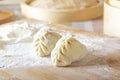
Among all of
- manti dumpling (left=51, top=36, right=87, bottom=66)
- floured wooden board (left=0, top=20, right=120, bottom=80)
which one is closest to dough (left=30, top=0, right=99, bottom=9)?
floured wooden board (left=0, top=20, right=120, bottom=80)

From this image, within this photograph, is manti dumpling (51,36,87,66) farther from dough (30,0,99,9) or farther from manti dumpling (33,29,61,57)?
dough (30,0,99,9)

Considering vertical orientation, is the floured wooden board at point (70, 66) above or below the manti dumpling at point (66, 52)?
below

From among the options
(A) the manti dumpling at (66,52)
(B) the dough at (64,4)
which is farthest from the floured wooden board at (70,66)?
(B) the dough at (64,4)

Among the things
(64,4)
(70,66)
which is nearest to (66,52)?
(70,66)

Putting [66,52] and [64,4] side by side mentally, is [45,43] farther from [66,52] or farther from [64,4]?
[64,4]

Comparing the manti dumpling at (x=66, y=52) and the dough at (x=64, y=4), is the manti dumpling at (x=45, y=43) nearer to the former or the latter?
the manti dumpling at (x=66, y=52)
